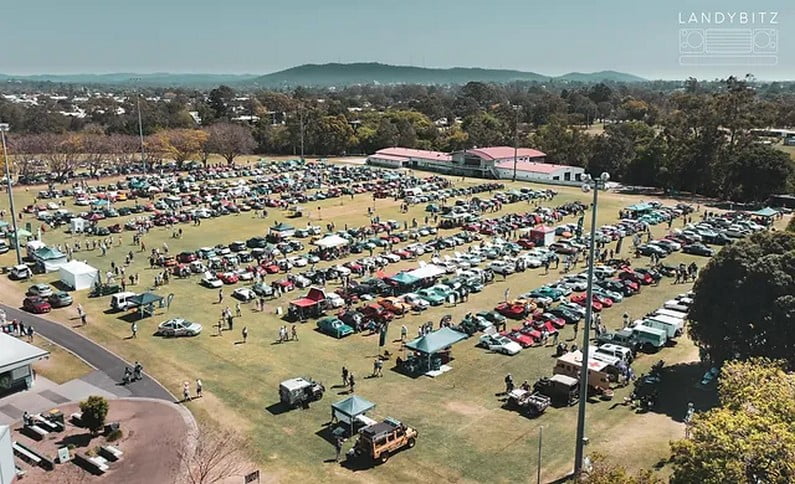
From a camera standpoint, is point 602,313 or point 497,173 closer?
point 602,313

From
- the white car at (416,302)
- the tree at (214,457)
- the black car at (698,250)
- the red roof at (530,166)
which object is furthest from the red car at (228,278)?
the red roof at (530,166)

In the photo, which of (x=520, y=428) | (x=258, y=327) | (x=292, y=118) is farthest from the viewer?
(x=292, y=118)

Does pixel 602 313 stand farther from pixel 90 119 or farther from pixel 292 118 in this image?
pixel 90 119

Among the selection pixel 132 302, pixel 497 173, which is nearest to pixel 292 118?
pixel 497 173

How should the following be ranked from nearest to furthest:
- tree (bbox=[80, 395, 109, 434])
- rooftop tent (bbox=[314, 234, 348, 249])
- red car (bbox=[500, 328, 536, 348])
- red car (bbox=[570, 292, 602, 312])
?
tree (bbox=[80, 395, 109, 434]) → red car (bbox=[500, 328, 536, 348]) → red car (bbox=[570, 292, 602, 312]) → rooftop tent (bbox=[314, 234, 348, 249])

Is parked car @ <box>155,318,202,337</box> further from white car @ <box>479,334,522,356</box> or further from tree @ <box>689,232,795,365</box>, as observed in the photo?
tree @ <box>689,232,795,365</box>

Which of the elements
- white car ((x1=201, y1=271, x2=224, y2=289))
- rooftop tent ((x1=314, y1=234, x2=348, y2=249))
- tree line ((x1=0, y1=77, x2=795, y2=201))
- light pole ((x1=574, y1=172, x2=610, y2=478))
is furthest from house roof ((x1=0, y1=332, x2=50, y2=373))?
tree line ((x1=0, y1=77, x2=795, y2=201))
